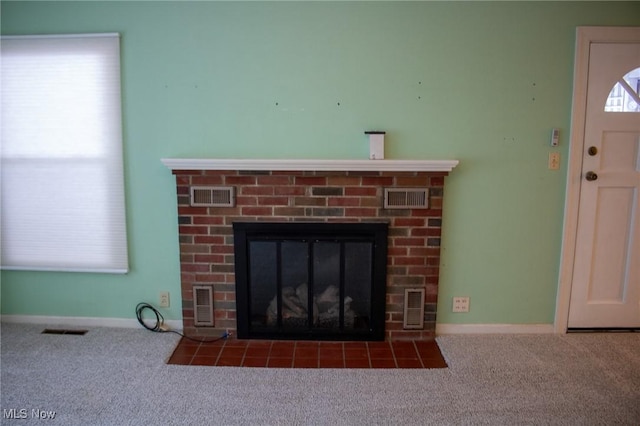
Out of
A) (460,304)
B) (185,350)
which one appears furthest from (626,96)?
(185,350)

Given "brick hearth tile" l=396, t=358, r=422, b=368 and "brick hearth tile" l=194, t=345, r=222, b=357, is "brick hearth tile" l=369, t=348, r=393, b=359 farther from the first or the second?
"brick hearth tile" l=194, t=345, r=222, b=357

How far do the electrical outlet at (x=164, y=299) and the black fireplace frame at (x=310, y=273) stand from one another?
52cm

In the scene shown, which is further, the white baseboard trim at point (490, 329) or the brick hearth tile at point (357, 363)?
the white baseboard trim at point (490, 329)

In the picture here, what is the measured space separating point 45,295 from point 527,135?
341 centimetres

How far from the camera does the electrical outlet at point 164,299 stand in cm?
279

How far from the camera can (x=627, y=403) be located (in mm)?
2041

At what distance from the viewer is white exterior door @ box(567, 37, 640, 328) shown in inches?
100

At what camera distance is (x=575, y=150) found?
260 centimetres

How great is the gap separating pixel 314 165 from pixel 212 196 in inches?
26.6

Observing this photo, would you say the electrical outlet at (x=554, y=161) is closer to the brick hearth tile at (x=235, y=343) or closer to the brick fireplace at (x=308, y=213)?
the brick fireplace at (x=308, y=213)

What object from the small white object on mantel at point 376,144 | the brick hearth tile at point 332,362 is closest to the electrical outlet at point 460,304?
the brick hearth tile at point 332,362

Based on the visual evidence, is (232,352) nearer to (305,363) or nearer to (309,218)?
(305,363)

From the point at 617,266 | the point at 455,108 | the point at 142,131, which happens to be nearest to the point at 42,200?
the point at 142,131

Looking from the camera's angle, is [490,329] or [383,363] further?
[490,329]
